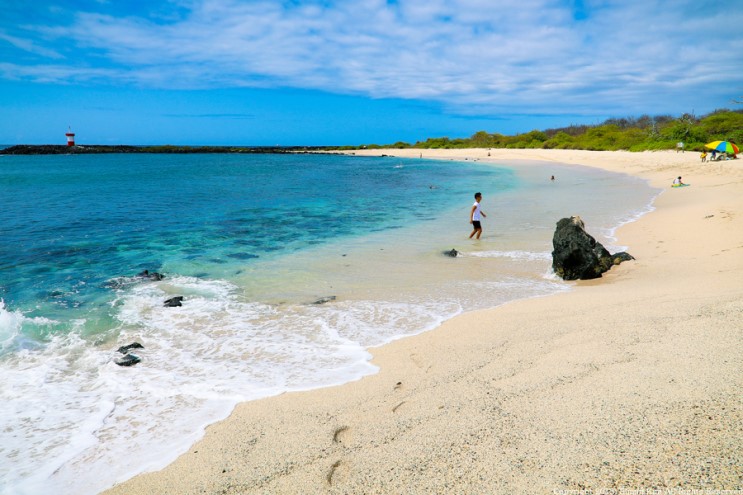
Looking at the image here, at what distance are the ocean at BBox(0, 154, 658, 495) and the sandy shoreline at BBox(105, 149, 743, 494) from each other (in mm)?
617

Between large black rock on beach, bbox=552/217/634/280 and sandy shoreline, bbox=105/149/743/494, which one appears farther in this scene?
large black rock on beach, bbox=552/217/634/280

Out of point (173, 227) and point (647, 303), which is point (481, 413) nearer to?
point (647, 303)

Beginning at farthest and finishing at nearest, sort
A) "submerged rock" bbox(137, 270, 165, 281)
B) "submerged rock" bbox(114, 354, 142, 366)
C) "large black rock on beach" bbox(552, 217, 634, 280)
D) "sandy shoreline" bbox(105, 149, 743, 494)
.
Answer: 1. "submerged rock" bbox(137, 270, 165, 281)
2. "large black rock on beach" bbox(552, 217, 634, 280)
3. "submerged rock" bbox(114, 354, 142, 366)
4. "sandy shoreline" bbox(105, 149, 743, 494)

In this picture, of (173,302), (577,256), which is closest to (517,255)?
(577,256)

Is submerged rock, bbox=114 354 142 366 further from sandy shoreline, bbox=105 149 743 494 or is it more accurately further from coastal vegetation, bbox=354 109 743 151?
coastal vegetation, bbox=354 109 743 151

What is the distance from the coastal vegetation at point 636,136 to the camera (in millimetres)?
49812

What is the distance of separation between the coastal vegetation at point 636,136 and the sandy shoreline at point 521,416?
53059mm

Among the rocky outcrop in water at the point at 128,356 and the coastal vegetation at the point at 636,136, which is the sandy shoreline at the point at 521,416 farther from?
the coastal vegetation at the point at 636,136

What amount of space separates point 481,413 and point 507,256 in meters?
7.98

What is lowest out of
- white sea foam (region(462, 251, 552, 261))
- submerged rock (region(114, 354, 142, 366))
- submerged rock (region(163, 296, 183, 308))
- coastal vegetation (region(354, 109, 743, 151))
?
submerged rock (region(114, 354, 142, 366))

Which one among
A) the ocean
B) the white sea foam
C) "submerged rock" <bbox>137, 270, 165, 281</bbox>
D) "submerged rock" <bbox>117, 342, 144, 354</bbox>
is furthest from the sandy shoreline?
"submerged rock" <bbox>137, 270, 165, 281</bbox>

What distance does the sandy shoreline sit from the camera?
2869mm

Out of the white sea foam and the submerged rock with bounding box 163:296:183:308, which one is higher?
the white sea foam

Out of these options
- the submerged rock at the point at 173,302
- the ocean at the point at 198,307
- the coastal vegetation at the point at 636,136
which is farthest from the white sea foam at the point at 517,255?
the coastal vegetation at the point at 636,136
